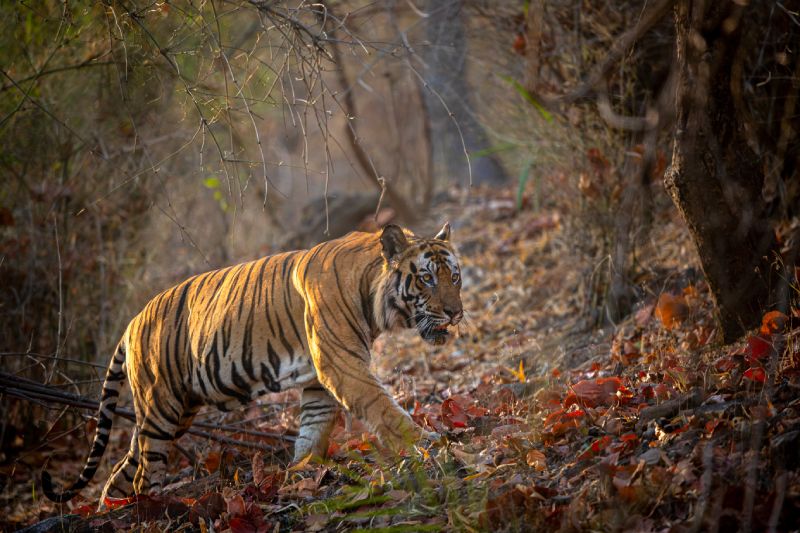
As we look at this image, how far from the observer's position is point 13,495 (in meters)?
6.32

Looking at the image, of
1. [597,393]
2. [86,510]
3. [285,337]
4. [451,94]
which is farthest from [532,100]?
[86,510]

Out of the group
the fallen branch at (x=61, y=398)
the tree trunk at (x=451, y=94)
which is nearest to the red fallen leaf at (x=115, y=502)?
the fallen branch at (x=61, y=398)

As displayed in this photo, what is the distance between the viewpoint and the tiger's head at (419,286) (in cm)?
482

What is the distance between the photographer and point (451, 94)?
897 cm

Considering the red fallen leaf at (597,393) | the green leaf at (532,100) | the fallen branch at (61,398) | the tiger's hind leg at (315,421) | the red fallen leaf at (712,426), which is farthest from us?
the green leaf at (532,100)

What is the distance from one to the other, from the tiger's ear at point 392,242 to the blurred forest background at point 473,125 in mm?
297

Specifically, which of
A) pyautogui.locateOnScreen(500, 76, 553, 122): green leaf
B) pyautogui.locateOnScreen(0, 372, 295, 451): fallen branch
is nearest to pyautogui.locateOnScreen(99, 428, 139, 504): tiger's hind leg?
pyautogui.locateOnScreen(0, 372, 295, 451): fallen branch

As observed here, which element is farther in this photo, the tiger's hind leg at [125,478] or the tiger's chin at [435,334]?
the tiger's hind leg at [125,478]

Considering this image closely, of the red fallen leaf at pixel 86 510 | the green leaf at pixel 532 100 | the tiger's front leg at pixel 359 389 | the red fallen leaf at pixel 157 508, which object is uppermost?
the green leaf at pixel 532 100

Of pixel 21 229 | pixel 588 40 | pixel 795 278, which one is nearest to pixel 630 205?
pixel 588 40

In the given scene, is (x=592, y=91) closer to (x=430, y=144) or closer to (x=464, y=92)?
(x=464, y=92)

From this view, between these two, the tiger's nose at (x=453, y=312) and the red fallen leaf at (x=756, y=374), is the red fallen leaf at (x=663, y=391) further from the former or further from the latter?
the tiger's nose at (x=453, y=312)

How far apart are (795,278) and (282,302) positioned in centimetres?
305

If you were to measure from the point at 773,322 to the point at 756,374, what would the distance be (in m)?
0.63
